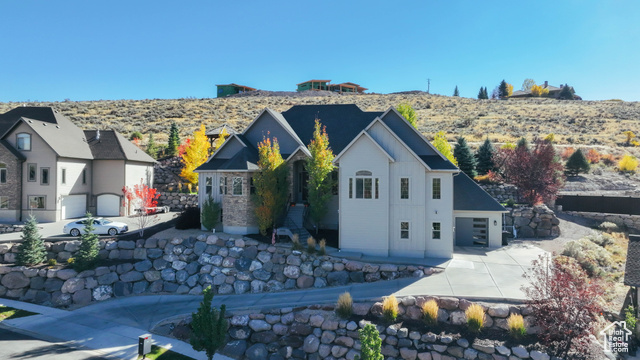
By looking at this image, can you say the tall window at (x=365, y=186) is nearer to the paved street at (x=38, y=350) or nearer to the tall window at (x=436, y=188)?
the tall window at (x=436, y=188)

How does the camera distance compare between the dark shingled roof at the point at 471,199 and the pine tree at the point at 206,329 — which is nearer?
the pine tree at the point at 206,329

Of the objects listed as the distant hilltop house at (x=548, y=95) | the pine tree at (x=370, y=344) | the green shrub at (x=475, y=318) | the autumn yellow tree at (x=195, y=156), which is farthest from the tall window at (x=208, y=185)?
the distant hilltop house at (x=548, y=95)

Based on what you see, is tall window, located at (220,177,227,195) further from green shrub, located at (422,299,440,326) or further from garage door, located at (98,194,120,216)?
garage door, located at (98,194,120,216)

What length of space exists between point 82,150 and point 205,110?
141 feet

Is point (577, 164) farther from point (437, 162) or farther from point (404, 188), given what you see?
point (404, 188)

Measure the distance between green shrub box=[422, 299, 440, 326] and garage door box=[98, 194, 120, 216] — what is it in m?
28.3

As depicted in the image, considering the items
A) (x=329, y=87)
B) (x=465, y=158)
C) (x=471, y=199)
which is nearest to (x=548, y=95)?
(x=329, y=87)

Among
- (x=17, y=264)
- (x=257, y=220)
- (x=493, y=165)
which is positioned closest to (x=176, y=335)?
(x=257, y=220)

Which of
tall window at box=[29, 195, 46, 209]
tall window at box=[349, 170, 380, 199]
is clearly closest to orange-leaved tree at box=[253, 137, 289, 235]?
tall window at box=[349, 170, 380, 199]

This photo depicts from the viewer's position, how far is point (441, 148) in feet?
92.1

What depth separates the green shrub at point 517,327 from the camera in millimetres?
12391

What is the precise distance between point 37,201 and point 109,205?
5062 mm

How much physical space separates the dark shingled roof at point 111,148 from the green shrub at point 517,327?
31351 mm

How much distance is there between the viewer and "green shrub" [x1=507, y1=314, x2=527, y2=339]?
40.7 ft
